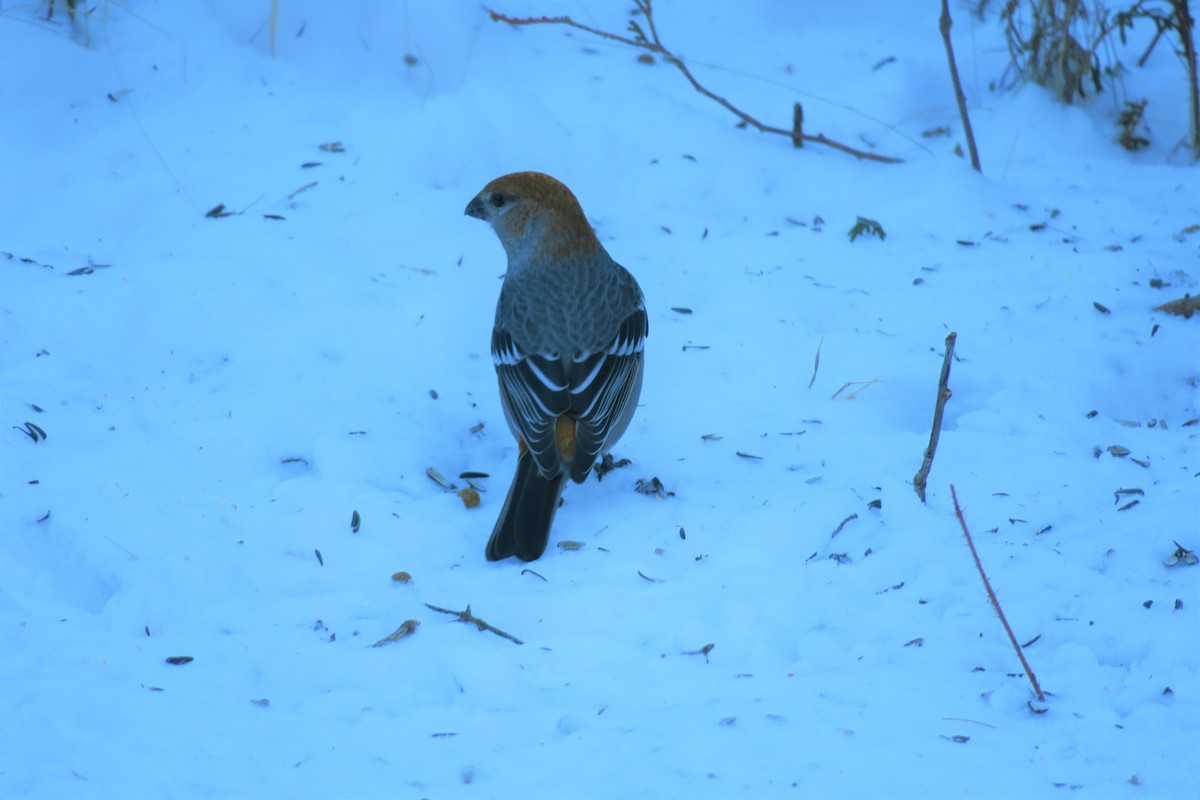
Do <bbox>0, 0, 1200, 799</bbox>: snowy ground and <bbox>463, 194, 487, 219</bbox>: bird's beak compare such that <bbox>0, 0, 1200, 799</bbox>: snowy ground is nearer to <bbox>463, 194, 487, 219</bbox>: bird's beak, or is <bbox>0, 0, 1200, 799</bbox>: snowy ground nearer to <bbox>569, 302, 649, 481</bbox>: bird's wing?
<bbox>569, 302, 649, 481</bbox>: bird's wing

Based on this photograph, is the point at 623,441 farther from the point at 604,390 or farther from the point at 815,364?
the point at 815,364

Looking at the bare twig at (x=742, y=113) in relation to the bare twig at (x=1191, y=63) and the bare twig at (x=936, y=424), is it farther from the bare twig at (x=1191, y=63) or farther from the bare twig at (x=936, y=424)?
the bare twig at (x=936, y=424)

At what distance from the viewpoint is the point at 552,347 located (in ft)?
14.9

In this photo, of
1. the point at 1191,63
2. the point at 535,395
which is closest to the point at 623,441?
the point at 535,395

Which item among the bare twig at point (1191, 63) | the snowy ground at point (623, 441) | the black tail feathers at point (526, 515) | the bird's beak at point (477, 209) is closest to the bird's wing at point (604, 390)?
the black tail feathers at point (526, 515)

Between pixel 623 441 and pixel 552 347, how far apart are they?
2.01 ft

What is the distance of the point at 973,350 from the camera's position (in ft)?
17.0

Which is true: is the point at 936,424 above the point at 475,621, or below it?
above

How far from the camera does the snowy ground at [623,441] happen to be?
318cm

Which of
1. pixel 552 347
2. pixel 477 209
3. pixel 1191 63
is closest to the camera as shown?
pixel 552 347

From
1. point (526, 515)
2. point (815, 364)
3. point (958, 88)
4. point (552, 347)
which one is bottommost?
point (526, 515)

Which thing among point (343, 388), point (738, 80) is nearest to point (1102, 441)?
point (343, 388)

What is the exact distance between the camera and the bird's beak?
16.7ft

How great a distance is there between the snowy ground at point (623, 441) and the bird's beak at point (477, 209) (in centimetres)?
52
